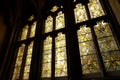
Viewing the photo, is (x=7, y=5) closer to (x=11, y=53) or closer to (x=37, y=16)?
(x=37, y=16)

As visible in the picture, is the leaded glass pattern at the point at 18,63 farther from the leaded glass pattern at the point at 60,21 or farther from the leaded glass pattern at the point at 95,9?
the leaded glass pattern at the point at 95,9

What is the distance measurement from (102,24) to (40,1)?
106 inches

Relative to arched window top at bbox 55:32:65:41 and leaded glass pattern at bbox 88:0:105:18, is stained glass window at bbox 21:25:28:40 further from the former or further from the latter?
leaded glass pattern at bbox 88:0:105:18

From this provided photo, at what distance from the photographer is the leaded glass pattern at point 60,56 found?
140 inches

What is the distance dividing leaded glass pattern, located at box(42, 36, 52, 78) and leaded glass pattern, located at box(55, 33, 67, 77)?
A: 0.66 ft

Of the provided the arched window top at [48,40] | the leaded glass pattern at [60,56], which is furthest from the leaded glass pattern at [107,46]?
the arched window top at [48,40]

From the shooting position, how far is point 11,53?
4668 mm

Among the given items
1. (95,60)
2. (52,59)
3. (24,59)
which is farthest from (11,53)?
(95,60)

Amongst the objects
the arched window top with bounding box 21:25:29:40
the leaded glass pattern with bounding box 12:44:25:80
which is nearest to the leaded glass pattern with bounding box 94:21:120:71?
the leaded glass pattern with bounding box 12:44:25:80

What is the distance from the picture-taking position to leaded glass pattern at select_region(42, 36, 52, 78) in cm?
374

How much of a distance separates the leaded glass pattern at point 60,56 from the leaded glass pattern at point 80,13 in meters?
0.65

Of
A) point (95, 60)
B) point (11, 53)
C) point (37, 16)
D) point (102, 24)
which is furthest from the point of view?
point (37, 16)

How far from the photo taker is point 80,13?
439cm

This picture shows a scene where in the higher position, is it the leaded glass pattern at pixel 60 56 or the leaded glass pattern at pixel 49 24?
the leaded glass pattern at pixel 49 24
